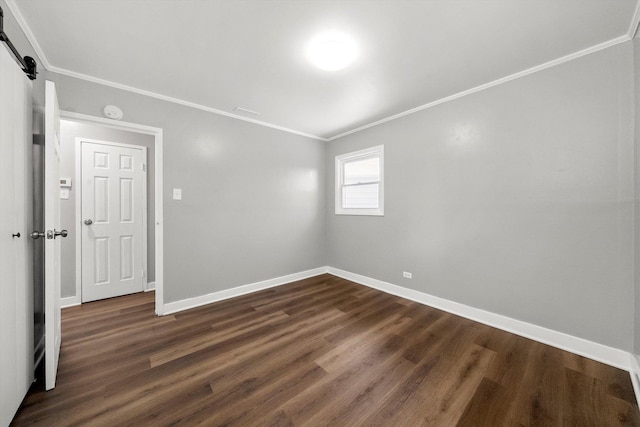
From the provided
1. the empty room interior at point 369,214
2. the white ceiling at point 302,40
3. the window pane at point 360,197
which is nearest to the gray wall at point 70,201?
the empty room interior at point 369,214

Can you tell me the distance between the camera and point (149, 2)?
4.86ft

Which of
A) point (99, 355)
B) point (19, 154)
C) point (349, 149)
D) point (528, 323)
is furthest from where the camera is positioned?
point (349, 149)

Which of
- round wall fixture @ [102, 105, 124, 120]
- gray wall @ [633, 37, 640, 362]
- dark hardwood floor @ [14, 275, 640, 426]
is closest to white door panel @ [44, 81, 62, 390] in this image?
dark hardwood floor @ [14, 275, 640, 426]

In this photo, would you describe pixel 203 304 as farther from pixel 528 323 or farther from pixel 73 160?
pixel 528 323

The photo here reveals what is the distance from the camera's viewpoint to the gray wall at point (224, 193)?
106 inches

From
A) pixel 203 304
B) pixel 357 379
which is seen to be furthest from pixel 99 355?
pixel 357 379

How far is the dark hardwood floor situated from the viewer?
1.36m

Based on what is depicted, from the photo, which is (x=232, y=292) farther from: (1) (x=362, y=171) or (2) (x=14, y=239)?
(1) (x=362, y=171)

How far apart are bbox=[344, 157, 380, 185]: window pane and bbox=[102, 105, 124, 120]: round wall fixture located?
123 inches

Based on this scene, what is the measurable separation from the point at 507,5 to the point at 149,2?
233cm

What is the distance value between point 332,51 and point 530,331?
311cm

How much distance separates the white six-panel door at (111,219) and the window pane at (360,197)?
10.6 ft

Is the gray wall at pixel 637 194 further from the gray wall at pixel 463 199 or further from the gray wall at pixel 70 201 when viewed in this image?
the gray wall at pixel 70 201

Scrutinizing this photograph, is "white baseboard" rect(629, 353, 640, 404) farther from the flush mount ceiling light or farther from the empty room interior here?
the flush mount ceiling light
